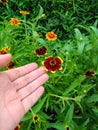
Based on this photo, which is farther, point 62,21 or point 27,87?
point 62,21

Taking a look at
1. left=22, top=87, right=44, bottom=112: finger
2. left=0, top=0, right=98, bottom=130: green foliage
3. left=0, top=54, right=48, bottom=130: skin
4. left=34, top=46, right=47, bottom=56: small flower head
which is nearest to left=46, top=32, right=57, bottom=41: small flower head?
left=0, top=0, right=98, bottom=130: green foliage

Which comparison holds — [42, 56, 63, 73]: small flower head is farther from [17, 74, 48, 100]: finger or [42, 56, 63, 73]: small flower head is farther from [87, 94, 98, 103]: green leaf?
[87, 94, 98, 103]: green leaf

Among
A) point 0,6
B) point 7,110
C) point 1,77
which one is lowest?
point 7,110

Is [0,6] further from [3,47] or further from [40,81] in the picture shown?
[40,81]

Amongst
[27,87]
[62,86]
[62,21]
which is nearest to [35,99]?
[27,87]

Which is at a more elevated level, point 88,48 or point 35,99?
point 88,48

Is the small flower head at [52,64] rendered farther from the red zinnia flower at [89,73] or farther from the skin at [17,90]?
the red zinnia flower at [89,73]

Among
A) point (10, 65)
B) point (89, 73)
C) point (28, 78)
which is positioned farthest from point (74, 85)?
point (10, 65)
